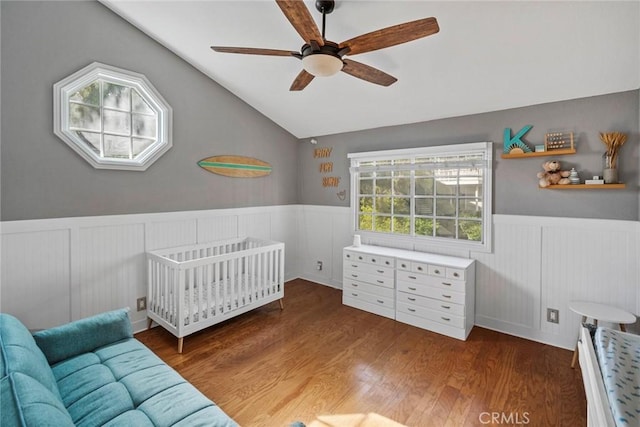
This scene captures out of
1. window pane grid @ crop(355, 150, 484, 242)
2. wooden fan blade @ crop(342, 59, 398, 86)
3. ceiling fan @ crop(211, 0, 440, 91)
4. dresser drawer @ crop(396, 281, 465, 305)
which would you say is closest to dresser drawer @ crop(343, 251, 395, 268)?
dresser drawer @ crop(396, 281, 465, 305)

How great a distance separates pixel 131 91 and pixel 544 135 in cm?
404

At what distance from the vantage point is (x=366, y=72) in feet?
7.00

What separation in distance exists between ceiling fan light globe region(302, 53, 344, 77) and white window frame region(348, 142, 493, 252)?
1.94m

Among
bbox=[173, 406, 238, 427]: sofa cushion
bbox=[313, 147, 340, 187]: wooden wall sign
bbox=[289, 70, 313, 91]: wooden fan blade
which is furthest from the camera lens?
bbox=[313, 147, 340, 187]: wooden wall sign

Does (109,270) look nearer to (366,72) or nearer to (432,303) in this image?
(366,72)

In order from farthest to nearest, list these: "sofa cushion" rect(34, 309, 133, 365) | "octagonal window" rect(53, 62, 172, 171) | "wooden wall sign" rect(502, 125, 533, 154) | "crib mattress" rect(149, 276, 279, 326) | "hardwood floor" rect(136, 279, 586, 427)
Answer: "wooden wall sign" rect(502, 125, 533, 154)
"crib mattress" rect(149, 276, 279, 326)
"octagonal window" rect(53, 62, 172, 171)
"hardwood floor" rect(136, 279, 586, 427)
"sofa cushion" rect(34, 309, 133, 365)

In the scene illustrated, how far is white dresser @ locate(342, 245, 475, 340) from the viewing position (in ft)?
9.62

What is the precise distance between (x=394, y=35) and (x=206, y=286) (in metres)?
2.76

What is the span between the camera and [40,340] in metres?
1.72

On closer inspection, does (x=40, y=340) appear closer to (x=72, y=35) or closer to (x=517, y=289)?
(x=72, y=35)

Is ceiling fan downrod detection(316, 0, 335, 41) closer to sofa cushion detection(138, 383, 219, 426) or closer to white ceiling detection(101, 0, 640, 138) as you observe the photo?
white ceiling detection(101, 0, 640, 138)

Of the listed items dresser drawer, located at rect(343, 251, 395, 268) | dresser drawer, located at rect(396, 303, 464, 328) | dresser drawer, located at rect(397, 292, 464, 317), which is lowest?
dresser drawer, located at rect(396, 303, 464, 328)

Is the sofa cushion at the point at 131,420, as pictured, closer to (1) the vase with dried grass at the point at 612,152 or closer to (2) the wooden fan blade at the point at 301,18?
(2) the wooden fan blade at the point at 301,18

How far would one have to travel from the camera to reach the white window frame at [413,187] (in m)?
3.09
